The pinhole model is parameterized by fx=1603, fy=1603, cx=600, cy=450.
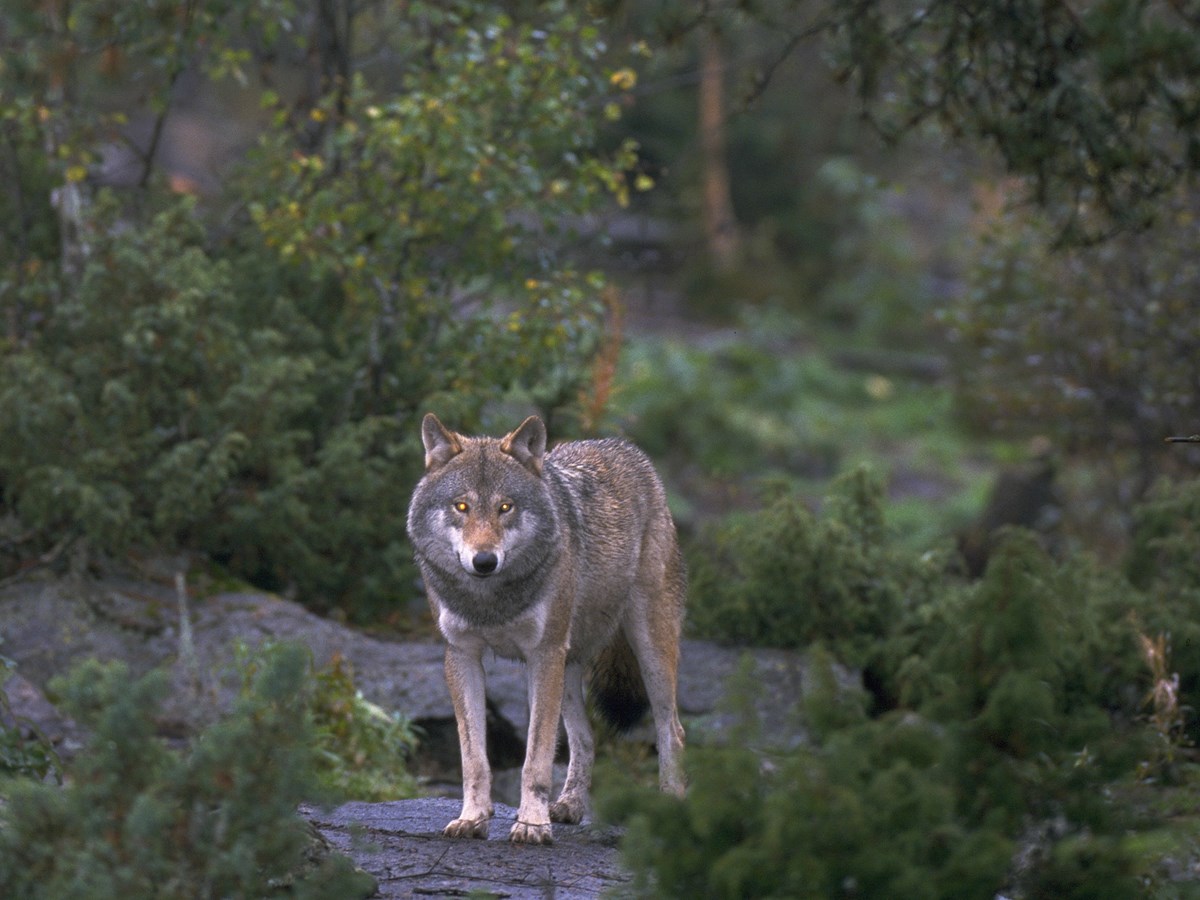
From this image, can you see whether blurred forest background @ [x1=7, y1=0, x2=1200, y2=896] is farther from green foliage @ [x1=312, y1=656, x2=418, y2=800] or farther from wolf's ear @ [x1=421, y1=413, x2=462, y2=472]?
wolf's ear @ [x1=421, y1=413, x2=462, y2=472]

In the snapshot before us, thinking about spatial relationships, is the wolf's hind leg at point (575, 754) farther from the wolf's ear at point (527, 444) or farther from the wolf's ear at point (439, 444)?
the wolf's ear at point (439, 444)

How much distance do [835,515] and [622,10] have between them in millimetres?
3743

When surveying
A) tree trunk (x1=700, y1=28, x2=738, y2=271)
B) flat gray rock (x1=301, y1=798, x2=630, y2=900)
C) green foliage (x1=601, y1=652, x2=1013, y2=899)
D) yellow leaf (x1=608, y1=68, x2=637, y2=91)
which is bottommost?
flat gray rock (x1=301, y1=798, x2=630, y2=900)

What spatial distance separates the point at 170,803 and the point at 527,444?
2820mm

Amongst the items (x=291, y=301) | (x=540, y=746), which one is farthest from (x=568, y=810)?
(x=291, y=301)

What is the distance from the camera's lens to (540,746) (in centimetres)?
632

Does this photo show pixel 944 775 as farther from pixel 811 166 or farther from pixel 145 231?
pixel 811 166

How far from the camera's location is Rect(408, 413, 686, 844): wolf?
6328mm

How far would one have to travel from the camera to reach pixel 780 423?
21641 mm

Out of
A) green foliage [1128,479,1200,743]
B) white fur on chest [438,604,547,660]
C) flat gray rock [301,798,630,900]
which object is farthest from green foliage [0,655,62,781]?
green foliage [1128,479,1200,743]

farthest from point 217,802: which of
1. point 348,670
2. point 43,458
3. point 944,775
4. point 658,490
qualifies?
point 43,458

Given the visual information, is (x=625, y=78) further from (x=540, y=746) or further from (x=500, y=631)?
(x=540, y=746)

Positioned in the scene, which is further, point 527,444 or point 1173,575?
point 1173,575

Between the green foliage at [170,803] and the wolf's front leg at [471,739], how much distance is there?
1831 millimetres
